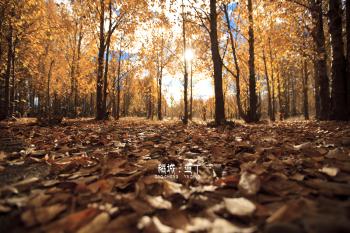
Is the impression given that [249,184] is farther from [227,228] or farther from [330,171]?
[330,171]

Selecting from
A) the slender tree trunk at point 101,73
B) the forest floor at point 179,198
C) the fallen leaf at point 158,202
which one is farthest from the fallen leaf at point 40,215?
the slender tree trunk at point 101,73

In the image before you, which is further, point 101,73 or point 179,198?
point 101,73

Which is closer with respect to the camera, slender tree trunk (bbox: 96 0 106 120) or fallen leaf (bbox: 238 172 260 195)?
fallen leaf (bbox: 238 172 260 195)

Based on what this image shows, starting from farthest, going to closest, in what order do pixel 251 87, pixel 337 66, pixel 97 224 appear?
pixel 251 87, pixel 337 66, pixel 97 224

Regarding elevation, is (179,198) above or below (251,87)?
below

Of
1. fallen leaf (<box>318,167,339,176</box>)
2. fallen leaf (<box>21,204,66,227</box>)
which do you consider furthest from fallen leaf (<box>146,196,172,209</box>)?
fallen leaf (<box>318,167,339,176</box>)

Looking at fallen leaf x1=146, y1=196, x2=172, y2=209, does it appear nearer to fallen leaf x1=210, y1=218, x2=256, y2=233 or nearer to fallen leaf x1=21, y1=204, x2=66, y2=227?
fallen leaf x1=210, y1=218, x2=256, y2=233

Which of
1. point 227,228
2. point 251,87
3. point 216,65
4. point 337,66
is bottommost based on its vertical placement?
point 227,228

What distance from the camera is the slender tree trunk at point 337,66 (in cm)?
706

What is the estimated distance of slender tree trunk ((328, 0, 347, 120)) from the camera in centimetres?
706

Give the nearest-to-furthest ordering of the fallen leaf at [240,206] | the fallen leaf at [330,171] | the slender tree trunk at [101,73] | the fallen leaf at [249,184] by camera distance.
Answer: the fallen leaf at [240,206] → the fallen leaf at [249,184] → the fallen leaf at [330,171] → the slender tree trunk at [101,73]

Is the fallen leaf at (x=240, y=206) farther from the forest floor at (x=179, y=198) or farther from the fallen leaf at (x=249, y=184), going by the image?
the fallen leaf at (x=249, y=184)

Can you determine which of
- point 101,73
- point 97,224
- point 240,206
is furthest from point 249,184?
point 101,73

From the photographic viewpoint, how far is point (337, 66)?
715 centimetres
